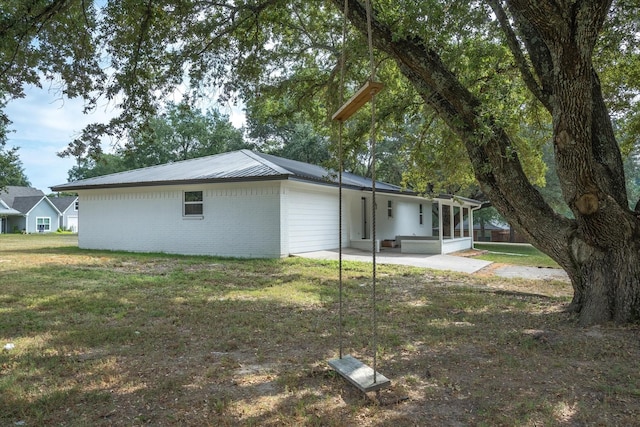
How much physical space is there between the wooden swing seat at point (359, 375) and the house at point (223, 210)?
8.13 m

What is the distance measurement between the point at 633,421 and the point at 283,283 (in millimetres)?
6354

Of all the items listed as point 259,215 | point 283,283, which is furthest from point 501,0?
point 259,215

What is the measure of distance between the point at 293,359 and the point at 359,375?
92 cm

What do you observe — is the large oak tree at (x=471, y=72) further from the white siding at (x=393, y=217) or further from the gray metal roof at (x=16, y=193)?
the gray metal roof at (x=16, y=193)

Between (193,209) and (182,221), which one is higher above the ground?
(193,209)

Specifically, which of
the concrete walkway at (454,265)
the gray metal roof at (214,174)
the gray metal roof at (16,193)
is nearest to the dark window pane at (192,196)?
the gray metal roof at (214,174)

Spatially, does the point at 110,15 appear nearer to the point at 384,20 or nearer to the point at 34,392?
the point at 384,20

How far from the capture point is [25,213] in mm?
38469

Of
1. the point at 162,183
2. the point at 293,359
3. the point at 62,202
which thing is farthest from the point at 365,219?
the point at 62,202

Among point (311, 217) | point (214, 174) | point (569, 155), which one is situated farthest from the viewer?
point (311, 217)

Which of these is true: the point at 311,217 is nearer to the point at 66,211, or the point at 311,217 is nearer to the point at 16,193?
the point at 16,193

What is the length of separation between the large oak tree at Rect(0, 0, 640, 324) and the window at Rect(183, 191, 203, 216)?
18.6ft

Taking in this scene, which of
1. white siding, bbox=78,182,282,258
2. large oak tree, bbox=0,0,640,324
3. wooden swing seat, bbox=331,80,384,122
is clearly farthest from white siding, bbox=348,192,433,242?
wooden swing seat, bbox=331,80,384,122

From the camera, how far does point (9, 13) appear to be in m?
5.14
